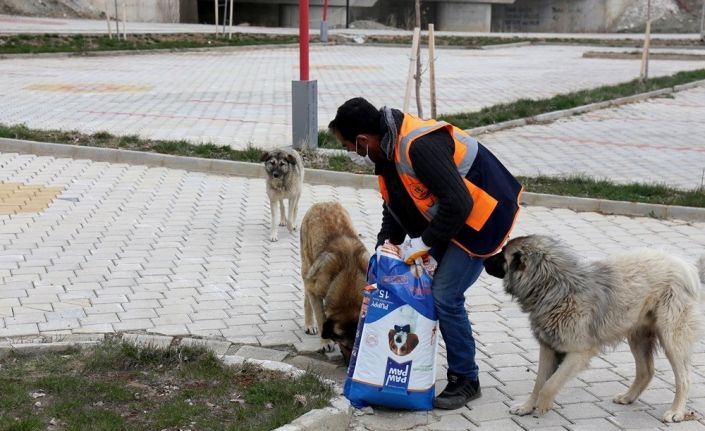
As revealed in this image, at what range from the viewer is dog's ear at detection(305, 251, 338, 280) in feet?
19.3

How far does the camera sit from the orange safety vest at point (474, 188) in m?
4.87

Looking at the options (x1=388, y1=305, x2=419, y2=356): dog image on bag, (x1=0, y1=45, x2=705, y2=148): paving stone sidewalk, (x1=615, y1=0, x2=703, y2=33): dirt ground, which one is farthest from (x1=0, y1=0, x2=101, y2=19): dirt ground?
(x1=388, y1=305, x2=419, y2=356): dog image on bag

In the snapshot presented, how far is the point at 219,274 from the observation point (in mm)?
7910

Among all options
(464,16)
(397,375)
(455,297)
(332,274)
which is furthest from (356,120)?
(464,16)

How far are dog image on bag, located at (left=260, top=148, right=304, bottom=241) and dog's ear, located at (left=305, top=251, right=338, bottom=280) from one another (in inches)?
125

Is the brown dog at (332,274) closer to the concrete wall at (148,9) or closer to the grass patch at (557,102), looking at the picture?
the grass patch at (557,102)

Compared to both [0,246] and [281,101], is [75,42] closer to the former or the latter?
[281,101]

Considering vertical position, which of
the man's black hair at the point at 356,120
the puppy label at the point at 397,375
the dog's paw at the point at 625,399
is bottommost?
the dog's paw at the point at 625,399

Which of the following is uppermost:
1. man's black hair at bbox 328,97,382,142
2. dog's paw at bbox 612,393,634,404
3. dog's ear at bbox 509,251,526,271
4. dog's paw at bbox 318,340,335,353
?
man's black hair at bbox 328,97,382,142

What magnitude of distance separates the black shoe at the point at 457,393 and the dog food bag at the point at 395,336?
6.4 inches

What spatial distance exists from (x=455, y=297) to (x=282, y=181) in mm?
4395

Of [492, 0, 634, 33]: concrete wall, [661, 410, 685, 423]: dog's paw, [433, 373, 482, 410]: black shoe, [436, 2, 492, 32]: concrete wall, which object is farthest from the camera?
[492, 0, 634, 33]: concrete wall

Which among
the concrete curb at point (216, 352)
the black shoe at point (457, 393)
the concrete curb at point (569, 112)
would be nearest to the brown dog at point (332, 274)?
the concrete curb at point (216, 352)

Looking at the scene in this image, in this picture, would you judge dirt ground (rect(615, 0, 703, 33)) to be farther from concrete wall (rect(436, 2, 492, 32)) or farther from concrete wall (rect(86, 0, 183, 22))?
concrete wall (rect(86, 0, 183, 22))
